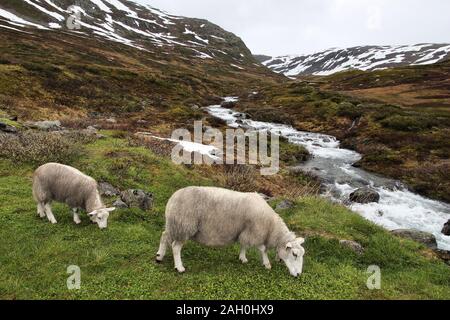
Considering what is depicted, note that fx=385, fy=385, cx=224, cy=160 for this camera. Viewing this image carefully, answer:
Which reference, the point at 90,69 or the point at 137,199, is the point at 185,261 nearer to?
the point at 137,199

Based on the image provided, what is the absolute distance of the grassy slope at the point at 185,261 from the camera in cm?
1008

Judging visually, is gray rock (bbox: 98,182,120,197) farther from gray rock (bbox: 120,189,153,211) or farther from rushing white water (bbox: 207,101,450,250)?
rushing white water (bbox: 207,101,450,250)

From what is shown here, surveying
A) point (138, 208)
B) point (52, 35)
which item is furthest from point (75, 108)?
point (52, 35)

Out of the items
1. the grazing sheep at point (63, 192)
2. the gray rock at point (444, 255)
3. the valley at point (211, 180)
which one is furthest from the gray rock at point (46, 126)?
the gray rock at point (444, 255)

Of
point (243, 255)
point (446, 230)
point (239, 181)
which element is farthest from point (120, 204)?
point (446, 230)

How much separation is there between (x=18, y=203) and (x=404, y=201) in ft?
79.1

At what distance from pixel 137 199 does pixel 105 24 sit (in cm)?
15603

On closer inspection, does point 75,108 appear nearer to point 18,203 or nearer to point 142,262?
point 18,203

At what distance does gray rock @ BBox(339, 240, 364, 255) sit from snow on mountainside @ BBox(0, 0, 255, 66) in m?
99.2

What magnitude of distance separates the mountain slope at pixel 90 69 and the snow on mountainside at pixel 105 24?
0.53 m

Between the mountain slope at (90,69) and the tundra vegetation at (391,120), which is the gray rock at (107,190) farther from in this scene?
the tundra vegetation at (391,120)

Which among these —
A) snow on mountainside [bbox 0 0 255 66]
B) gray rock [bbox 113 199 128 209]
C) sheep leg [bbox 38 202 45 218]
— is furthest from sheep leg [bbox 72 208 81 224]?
snow on mountainside [bbox 0 0 255 66]

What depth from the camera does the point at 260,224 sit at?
1115cm

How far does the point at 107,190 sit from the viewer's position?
695 inches
